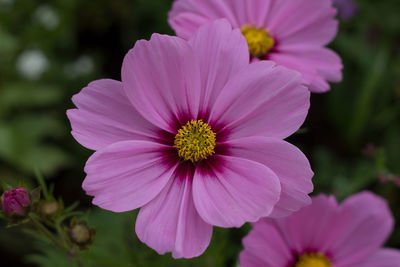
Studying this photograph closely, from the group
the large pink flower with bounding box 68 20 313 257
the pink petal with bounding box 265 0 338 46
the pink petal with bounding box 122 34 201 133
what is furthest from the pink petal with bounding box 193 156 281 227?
the pink petal with bounding box 265 0 338 46

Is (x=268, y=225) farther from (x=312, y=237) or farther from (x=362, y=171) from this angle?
(x=362, y=171)

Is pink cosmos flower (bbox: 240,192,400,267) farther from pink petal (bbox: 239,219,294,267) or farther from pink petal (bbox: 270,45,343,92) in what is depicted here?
pink petal (bbox: 270,45,343,92)

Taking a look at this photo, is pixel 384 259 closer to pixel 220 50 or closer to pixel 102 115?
pixel 220 50

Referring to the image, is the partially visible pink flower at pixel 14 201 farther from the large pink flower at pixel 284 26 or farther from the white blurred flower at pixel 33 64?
the white blurred flower at pixel 33 64

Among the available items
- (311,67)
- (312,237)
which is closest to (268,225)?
(312,237)

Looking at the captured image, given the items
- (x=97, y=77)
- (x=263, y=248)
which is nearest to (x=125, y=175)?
(x=263, y=248)

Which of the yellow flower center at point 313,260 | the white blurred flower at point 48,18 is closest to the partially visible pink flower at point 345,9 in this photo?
the yellow flower center at point 313,260

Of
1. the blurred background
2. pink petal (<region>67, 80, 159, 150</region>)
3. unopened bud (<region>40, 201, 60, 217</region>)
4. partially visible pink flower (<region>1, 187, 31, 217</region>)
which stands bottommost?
the blurred background
